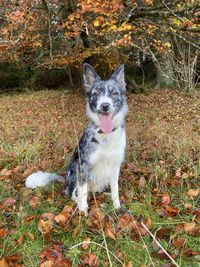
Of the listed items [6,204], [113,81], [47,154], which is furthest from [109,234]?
[47,154]

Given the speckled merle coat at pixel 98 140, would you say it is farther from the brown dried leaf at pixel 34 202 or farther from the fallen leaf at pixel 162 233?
the fallen leaf at pixel 162 233

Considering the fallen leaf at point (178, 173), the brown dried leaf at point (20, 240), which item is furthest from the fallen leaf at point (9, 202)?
the fallen leaf at point (178, 173)

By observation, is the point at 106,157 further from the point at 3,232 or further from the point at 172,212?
the point at 3,232

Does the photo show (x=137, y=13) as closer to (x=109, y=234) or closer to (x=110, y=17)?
(x=110, y=17)

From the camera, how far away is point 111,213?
4566 mm

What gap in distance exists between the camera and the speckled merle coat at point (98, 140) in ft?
15.0

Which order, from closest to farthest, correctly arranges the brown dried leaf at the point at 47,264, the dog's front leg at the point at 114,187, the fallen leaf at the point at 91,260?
the brown dried leaf at the point at 47,264, the fallen leaf at the point at 91,260, the dog's front leg at the point at 114,187

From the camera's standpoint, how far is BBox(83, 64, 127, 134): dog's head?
14.6ft

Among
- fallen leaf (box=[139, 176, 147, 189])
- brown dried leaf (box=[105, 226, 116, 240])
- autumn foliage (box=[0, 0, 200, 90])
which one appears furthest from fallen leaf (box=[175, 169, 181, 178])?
autumn foliage (box=[0, 0, 200, 90])

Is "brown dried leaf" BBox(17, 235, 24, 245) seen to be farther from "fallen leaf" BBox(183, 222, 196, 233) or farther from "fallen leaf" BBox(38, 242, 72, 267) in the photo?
"fallen leaf" BBox(183, 222, 196, 233)

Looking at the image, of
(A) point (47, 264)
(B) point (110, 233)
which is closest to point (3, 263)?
(A) point (47, 264)

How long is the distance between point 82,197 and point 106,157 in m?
0.55

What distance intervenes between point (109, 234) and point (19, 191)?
1.79 m

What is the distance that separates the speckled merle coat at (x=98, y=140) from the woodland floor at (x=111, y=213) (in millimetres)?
316
